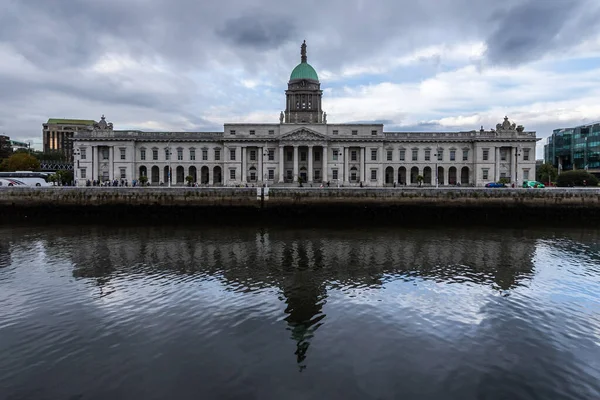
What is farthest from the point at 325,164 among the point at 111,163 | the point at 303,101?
the point at 111,163

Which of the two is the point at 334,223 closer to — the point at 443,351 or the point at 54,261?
the point at 54,261

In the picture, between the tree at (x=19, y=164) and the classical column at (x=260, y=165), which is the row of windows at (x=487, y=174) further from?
the tree at (x=19, y=164)

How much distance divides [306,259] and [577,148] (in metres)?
118

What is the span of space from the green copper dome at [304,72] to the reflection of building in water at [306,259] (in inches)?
2521

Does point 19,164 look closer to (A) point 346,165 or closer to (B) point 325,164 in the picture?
(B) point 325,164

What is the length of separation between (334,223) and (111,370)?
30177 mm

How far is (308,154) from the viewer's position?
79812 millimetres

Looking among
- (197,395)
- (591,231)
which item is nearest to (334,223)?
(591,231)

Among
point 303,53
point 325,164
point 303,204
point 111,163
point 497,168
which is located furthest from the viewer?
point 303,53

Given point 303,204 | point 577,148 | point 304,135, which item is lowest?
point 303,204

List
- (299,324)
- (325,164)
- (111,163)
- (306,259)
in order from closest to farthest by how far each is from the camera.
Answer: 1. (299,324)
2. (306,259)
3. (325,164)
4. (111,163)

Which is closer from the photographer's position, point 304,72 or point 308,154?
point 308,154

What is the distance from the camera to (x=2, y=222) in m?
41.7

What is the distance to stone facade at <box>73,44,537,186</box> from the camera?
79.0 meters
